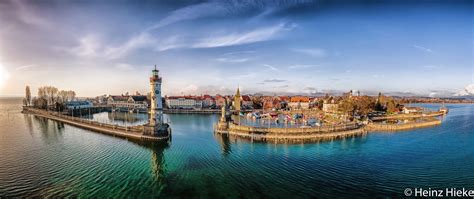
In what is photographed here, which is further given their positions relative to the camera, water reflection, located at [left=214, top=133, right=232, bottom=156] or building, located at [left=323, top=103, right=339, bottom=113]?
building, located at [left=323, top=103, right=339, bottom=113]

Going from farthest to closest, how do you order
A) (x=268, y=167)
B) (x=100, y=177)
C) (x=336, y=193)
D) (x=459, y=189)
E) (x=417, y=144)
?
(x=417, y=144) → (x=268, y=167) → (x=100, y=177) → (x=459, y=189) → (x=336, y=193)

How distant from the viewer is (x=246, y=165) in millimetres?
22062

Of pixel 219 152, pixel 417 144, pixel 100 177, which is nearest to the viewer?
pixel 100 177

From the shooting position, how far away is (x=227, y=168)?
69.4 feet

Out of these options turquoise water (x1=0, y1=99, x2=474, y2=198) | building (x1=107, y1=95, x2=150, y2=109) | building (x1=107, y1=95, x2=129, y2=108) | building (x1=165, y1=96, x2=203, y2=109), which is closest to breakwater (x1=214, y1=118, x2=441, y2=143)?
turquoise water (x1=0, y1=99, x2=474, y2=198)

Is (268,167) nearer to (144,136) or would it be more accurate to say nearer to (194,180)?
(194,180)

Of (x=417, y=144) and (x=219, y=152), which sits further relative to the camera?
(x=417, y=144)

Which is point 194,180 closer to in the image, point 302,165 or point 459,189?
point 302,165

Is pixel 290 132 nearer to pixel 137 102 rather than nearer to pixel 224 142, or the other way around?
pixel 224 142

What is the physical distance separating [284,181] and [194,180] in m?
7.38

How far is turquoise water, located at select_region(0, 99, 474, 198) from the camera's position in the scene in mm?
16266

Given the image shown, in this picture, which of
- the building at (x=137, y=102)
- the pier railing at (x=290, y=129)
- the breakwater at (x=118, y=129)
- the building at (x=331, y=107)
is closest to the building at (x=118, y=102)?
the building at (x=137, y=102)

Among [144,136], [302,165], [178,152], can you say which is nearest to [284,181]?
[302,165]

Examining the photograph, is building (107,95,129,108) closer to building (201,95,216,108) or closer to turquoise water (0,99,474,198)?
building (201,95,216,108)
